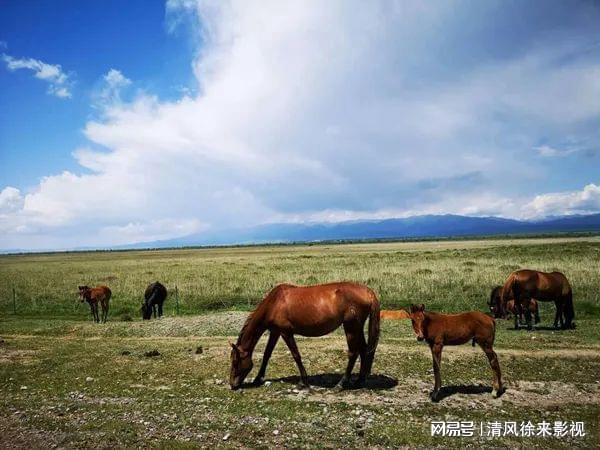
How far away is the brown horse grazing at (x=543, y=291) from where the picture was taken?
57.2ft

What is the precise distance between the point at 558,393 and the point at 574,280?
21362 millimetres

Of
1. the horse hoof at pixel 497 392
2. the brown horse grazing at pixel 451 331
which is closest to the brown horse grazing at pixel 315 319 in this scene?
the brown horse grazing at pixel 451 331

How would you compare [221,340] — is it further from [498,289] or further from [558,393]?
[498,289]

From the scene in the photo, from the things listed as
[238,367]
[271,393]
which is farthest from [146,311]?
[271,393]

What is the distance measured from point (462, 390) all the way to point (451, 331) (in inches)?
62.6

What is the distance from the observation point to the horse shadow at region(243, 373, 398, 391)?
995 cm

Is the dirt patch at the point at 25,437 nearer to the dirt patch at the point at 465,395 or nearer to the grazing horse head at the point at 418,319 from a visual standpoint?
the dirt patch at the point at 465,395

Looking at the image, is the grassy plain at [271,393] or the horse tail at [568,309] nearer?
the grassy plain at [271,393]

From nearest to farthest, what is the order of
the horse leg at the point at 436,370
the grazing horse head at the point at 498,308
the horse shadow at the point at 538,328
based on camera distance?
the horse leg at the point at 436,370
the horse shadow at the point at 538,328
the grazing horse head at the point at 498,308

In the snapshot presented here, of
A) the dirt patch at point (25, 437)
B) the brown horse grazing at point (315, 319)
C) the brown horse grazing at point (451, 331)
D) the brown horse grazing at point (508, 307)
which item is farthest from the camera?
the brown horse grazing at point (508, 307)

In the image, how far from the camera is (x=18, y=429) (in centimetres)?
808

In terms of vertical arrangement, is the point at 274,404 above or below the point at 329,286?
below

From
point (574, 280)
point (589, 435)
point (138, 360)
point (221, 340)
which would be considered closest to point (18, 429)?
point (138, 360)

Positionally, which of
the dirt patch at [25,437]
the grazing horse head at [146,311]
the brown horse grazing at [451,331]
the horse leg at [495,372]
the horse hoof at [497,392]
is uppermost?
the brown horse grazing at [451,331]
